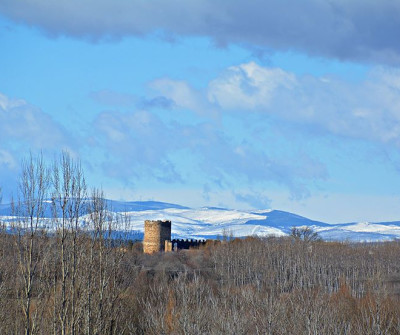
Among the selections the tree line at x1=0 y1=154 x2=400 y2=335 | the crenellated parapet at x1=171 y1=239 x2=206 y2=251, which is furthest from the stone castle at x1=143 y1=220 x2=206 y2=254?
the tree line at x1=0 y1=154 x2=400 y2=335

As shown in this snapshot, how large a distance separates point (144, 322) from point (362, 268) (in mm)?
50778

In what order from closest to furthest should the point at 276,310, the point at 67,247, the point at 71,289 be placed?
the point at 71,289 → the point at 67,247 → the point at 276,310

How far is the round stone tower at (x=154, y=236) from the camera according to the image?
99.9 meters

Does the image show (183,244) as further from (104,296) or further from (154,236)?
(104,296)

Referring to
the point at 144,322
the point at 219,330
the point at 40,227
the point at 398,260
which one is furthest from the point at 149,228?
the point at 40,227

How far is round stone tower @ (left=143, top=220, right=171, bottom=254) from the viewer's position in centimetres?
9988

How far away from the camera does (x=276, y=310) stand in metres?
44.5

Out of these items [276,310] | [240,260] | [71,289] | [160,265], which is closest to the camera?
[71,289]

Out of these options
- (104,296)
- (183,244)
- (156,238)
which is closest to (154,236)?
(156,238)

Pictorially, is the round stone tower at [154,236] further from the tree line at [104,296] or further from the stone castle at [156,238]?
the tree line at [104,296]

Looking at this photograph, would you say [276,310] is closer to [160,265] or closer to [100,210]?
[100,210]

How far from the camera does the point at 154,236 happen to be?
329 feet

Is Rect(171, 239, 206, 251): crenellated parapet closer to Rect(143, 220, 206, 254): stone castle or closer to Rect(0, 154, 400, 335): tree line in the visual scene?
Rect(143, 220, 206, 254): stone castle

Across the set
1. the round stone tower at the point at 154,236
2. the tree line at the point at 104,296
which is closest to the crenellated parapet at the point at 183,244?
the round stone tower at the point at 154,236
